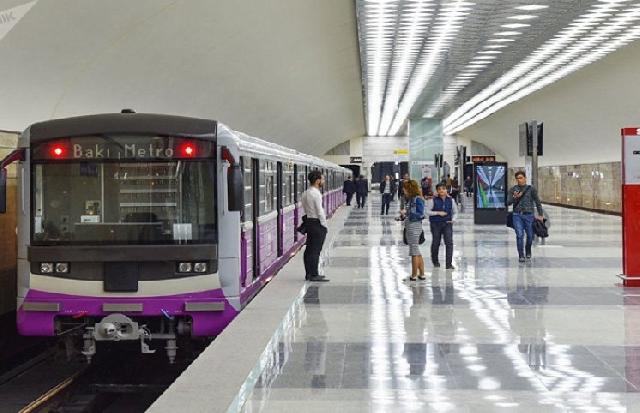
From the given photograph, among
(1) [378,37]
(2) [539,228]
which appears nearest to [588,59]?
(1) [378,37]

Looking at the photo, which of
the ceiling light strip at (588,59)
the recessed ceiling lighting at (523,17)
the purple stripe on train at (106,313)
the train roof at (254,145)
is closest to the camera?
the purple stripe on train at (106,313)

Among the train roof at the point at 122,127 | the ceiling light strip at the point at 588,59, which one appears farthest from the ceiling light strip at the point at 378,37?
the train roof at the point at 122,127

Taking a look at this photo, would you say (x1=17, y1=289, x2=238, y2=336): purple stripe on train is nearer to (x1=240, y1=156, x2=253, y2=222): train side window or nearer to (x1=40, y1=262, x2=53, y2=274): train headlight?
(x1=40, y1=262, x2=53, y2=274): train headlight

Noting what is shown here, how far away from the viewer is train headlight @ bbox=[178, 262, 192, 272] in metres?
10.7

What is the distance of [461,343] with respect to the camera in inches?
382

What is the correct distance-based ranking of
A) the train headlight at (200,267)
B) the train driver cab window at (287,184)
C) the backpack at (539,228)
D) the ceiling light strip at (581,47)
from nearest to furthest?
the train headlight at (200,267), the train driver cab window at (287,184), the backpack at (539,228), the ceiling light strip at (581,47)

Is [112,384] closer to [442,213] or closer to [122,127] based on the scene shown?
[122,127]

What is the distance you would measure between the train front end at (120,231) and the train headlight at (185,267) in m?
0.01

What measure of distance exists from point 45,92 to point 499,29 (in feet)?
46.1

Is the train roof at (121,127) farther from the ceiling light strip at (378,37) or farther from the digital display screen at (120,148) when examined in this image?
the ceiling light strip at (378,37)

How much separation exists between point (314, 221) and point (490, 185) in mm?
17140

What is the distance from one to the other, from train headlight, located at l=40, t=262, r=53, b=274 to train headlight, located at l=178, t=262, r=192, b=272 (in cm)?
142

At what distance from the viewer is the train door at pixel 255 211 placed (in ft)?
44.4

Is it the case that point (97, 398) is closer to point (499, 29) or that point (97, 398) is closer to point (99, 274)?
point (99, 274)
